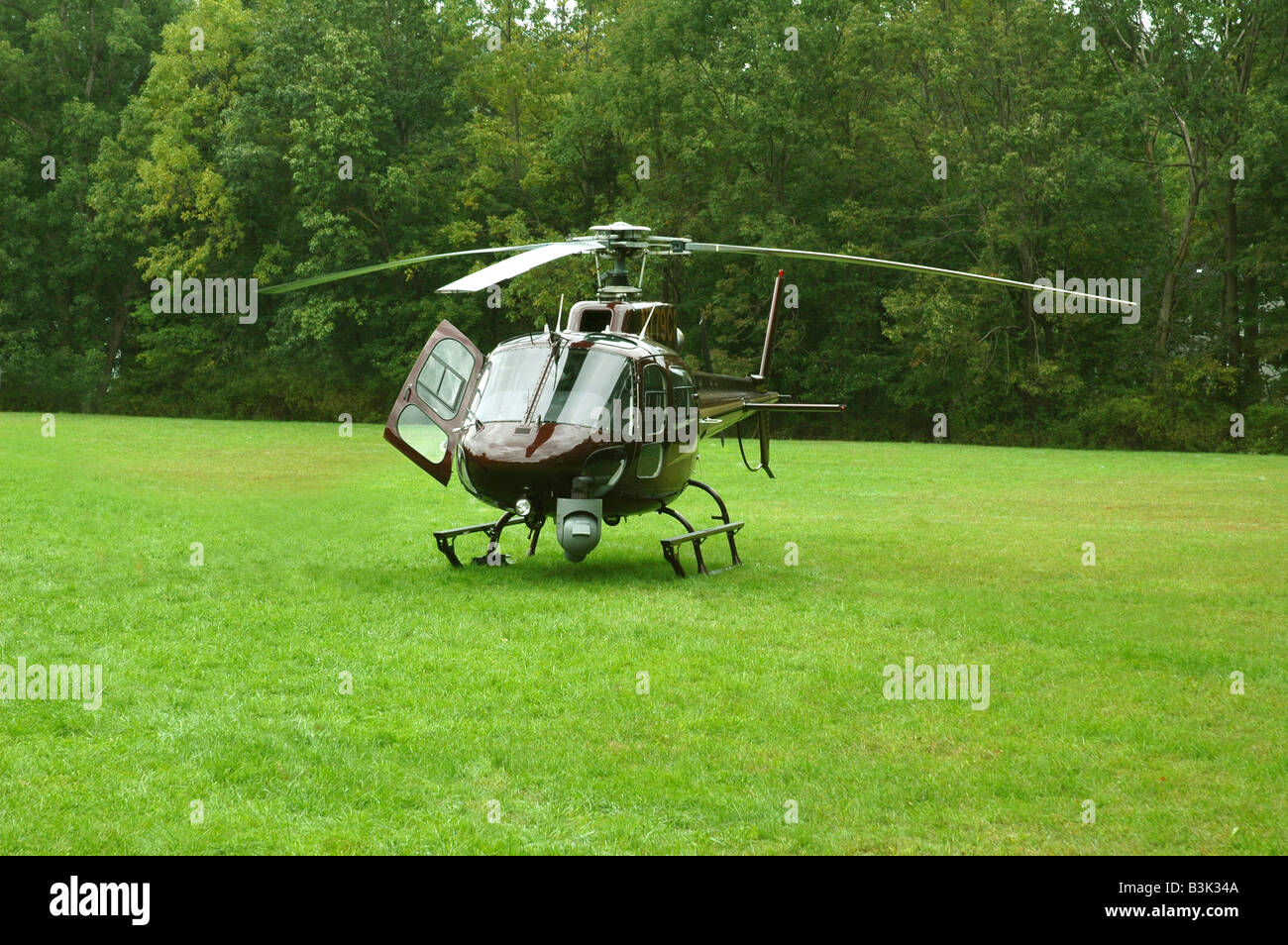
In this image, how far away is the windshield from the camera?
1137cm

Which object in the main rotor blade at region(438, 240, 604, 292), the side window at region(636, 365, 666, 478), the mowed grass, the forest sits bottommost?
the mowed grass

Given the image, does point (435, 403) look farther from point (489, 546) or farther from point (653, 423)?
point (653, 423)

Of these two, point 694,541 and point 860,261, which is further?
point 694,541

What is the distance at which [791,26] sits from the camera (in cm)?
3941

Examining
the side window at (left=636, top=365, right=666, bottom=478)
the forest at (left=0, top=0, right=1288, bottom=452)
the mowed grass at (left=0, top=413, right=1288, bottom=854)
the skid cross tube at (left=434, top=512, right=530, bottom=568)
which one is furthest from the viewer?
the forest at (left=0, top=0, right=1288, bottom=452)

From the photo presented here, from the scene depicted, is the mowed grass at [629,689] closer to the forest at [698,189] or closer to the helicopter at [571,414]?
the helicopter at [571,414]

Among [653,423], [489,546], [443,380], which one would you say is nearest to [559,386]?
[653,423]

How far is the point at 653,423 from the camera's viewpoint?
466 inches

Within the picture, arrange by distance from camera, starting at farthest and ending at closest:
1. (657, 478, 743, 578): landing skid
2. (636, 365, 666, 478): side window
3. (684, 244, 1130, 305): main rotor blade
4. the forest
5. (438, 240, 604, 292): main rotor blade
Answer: the forest → (657, 478, 743, 578): landing skid → (636, 365, 666, 478): side window → (684, 244, 1130, 305): main rotor blade → (438, 240, 604, 292): main rotor blade

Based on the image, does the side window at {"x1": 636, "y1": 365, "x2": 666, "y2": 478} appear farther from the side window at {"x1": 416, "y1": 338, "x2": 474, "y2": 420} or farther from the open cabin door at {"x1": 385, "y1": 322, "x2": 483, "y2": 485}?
the side window at {"x1": 416, "y1": 338, "x2": 474, "y2": 420}

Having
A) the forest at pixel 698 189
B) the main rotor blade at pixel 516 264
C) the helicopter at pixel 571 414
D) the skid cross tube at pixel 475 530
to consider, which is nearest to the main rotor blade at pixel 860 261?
the helicopter at pixel 571 414

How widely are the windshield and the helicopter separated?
0.04 ft

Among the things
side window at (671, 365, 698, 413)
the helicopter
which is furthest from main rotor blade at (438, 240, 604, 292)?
side window at (671, 365, 698, 413)

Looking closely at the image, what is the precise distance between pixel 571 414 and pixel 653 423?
0.89 meters
